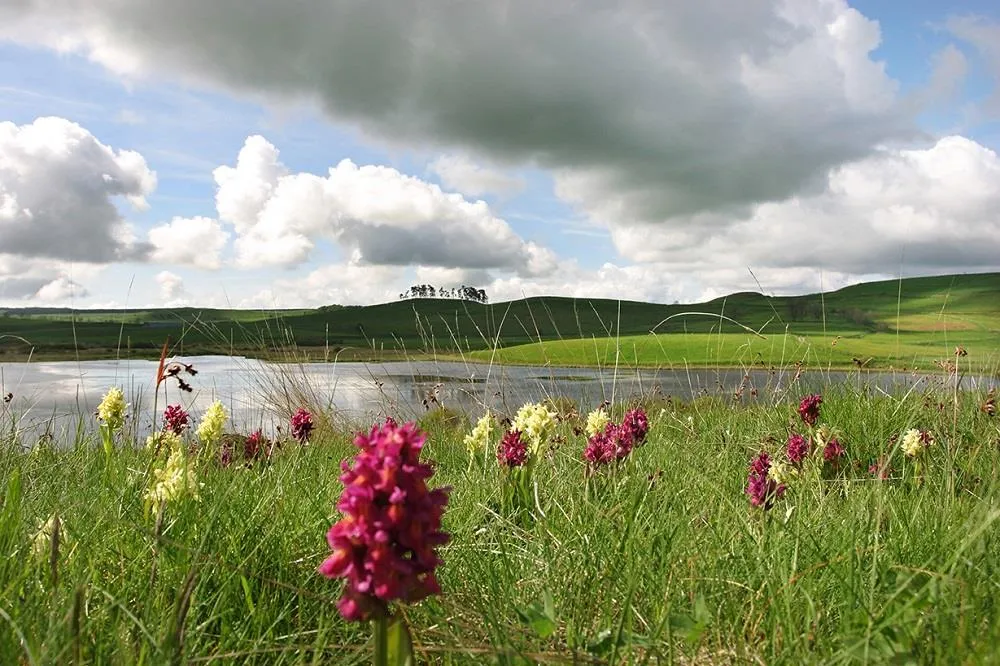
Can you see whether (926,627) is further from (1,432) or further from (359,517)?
(1,432)

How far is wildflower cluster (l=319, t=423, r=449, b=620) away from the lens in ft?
4.28

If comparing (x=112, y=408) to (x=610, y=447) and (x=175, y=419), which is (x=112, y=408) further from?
(x=610, y=447)

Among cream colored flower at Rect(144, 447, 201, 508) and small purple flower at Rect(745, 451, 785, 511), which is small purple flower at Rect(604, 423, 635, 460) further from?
cream colored flower at Rect(144, 447, 201, 508)

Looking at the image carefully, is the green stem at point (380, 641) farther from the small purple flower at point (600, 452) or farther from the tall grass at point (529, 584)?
the small purple flower at point (600, 452)

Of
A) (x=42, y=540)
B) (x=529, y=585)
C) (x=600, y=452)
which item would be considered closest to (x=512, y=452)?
(x=600, y=452)

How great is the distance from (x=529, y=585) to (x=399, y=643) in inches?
51.9

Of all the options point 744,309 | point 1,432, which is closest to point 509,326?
point 744,309

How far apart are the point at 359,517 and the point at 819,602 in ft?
5.51

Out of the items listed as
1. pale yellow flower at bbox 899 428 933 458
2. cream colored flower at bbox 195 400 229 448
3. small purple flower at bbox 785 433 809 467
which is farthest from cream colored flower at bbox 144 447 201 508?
pale yellow flower at bbox 899 428 933 458

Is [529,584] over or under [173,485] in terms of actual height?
under

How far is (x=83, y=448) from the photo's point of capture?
559cm

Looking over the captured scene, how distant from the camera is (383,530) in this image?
51.9 inches

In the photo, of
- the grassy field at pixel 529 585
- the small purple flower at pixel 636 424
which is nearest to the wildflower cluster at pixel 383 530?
the grassy field at pixel 529 585

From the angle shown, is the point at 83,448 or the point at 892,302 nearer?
the point at 83,448
